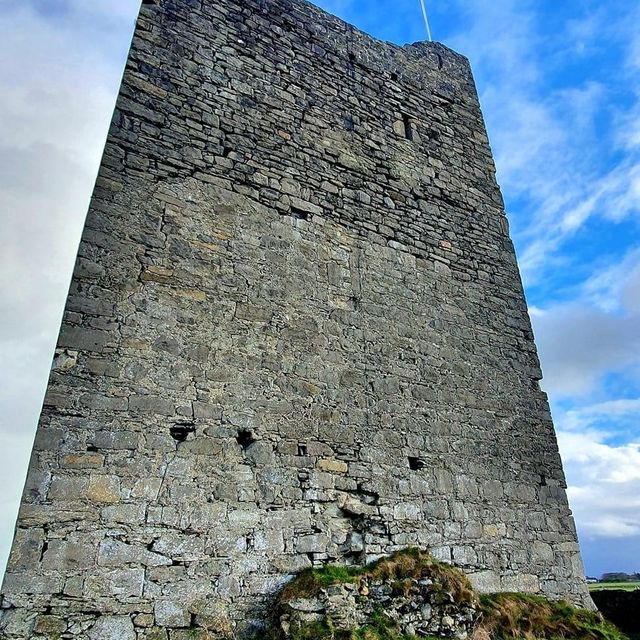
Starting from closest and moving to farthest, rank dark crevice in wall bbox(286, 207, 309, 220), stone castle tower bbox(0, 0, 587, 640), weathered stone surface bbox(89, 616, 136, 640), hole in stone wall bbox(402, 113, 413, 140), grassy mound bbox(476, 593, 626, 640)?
weathered stone surface bbox(89, 616, 136, 640)
stone castle tower bbox(0, 0, 587, 640)
grassy mound bbox(476, 593, 626, 640)
dark crevice in wall bbox(286, 207, 309, 220)
hole in stone wall bbox(402, 113, 413, 140)

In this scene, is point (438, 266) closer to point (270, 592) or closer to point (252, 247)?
point (252, 247)

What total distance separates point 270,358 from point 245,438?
82cm

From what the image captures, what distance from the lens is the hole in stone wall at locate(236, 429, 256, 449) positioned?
4633mm

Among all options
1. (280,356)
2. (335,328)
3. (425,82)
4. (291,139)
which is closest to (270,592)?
(280,356)

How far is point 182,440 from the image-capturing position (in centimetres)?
439

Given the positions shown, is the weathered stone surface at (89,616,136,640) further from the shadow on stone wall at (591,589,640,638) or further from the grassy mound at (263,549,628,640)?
the shadow on stone wall at (591,589,640,638)

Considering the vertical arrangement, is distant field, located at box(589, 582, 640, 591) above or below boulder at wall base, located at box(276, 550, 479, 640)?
above

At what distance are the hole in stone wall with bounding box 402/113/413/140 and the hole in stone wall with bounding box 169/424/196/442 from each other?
5279mm

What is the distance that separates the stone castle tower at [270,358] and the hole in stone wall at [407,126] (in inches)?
1.3

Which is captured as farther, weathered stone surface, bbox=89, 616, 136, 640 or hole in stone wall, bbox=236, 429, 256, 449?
hole in stone wall, bbox=236, 429, 256, 449

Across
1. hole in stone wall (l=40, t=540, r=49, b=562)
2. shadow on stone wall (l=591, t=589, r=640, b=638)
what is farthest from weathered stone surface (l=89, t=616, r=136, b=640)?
shadow on stone wall (l=591, t=589, r=640, b=638)

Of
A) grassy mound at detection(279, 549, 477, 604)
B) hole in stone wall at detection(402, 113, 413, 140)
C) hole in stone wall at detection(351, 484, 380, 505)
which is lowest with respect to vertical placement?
grassy mound at detection(279, 549, 477, 604)

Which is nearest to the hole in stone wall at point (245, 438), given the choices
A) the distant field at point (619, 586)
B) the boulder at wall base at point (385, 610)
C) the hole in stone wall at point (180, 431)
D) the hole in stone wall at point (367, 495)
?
the hole in stone wall at point (180, 431)

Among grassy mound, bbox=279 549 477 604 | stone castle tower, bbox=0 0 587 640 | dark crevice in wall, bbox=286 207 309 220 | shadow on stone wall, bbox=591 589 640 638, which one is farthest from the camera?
shadow on stone wall, bbox=591 589 640 638
